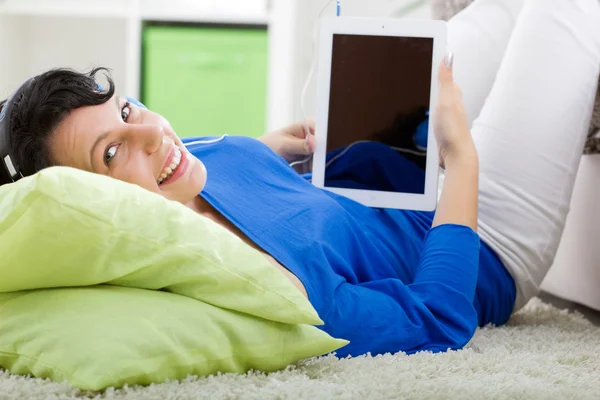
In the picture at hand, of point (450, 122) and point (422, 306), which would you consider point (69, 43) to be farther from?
point (422, 306)

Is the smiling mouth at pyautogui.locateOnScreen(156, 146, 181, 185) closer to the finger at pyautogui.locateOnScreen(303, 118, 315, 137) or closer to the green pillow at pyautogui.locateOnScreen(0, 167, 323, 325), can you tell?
the green pillow at pyautogui.locateOnScreen(0, 167, 323, 325)

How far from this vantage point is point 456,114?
3.70 feet

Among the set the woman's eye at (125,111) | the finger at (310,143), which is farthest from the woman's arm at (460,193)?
the woman's eye at (125,111)

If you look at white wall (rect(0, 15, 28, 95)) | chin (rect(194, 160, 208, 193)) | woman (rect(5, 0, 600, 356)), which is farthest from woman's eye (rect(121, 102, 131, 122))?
white wall (rect(0, 15, 28, 95))

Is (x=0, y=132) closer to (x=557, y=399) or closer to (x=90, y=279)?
(x=90, y=279)

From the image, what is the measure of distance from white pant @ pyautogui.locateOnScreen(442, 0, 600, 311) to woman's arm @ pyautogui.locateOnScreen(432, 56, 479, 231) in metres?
0.15

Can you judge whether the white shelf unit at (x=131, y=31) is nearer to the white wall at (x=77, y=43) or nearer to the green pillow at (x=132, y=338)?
the white wall at (x=77, y=43)

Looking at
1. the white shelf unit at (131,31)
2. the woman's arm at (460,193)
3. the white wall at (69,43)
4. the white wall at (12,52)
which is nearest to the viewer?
the woman's arm at (460,193)

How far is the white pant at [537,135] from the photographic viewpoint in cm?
124

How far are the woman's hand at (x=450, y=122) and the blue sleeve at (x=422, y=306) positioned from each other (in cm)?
13

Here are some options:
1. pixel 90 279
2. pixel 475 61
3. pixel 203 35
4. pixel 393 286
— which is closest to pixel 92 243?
pixel 90 279

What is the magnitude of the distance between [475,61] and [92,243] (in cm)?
98

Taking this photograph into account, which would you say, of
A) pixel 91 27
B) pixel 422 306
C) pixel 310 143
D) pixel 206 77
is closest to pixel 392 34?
pixel 310 143

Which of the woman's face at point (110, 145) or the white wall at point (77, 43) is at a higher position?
the white wall at point (77, 43)
